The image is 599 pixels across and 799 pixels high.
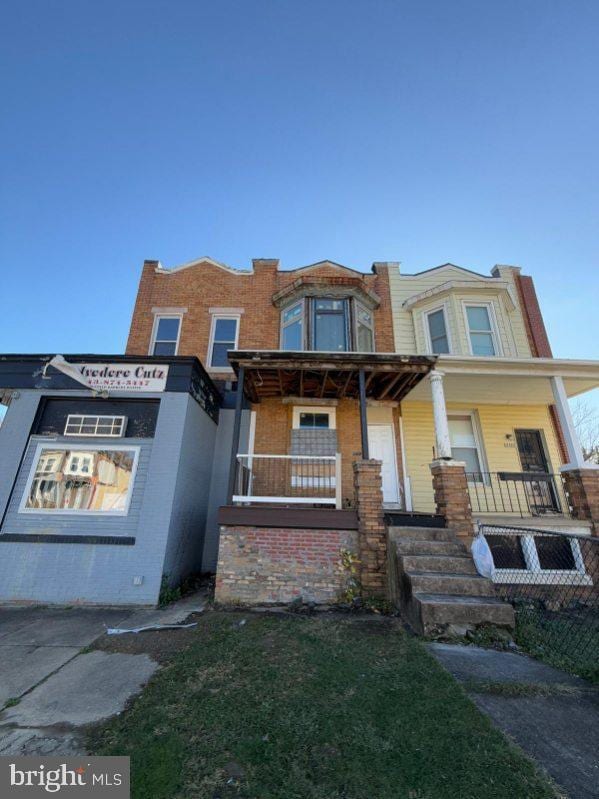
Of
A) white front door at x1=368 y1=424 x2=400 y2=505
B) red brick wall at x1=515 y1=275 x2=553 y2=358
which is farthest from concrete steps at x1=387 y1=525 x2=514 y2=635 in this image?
red brick wall at x1=515 y1=275 x2=553 y2=358

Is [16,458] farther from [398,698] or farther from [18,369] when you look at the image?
[398,698]

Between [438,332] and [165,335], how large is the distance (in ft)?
25.6

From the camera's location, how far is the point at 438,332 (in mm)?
9422

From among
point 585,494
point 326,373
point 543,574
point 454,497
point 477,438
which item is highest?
point 326,373

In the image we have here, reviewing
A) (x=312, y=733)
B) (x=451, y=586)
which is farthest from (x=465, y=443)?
(x=312, y=733)

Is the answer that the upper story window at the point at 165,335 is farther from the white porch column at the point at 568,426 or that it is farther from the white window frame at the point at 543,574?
the white porch column at the point at 568,426

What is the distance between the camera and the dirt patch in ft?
11.8

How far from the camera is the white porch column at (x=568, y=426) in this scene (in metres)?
6.63

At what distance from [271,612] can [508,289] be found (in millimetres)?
9883

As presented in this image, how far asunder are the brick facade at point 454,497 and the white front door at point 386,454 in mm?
1716

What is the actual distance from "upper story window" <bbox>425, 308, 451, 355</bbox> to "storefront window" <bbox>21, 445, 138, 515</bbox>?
25.8ft

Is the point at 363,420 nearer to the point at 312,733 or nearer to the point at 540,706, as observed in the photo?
the point at 540,706

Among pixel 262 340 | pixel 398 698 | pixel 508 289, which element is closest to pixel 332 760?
pixel 398 698

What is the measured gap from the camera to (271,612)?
485 centimetres
